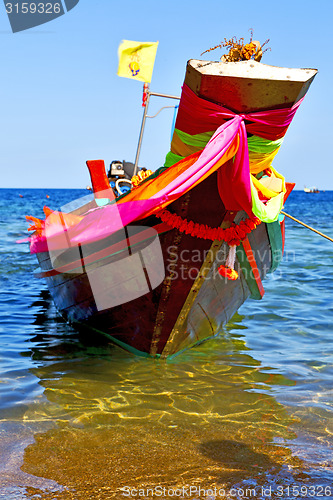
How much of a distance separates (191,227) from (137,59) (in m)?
3.28

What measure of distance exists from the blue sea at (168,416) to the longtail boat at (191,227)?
0.42m

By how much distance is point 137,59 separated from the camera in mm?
6441

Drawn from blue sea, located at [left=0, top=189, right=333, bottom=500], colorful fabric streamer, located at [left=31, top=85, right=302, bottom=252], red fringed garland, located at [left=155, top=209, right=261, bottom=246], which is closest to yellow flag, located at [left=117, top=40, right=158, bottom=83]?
colorful fabric streamer, located at [left=31, top=85, right=302, bottom=252]

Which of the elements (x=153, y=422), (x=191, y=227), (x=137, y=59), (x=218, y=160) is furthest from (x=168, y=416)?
(x=137, y=59)

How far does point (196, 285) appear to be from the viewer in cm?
452

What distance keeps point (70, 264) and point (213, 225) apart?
174 centimetres

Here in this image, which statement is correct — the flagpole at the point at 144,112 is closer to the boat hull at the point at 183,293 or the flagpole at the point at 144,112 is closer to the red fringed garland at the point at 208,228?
the boat hull at the point at 183,293

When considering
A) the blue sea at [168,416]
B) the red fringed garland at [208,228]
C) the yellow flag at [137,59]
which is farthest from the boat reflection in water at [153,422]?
the yellow flag at [137,59]

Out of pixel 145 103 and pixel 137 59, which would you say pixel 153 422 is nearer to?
pixel 137 59

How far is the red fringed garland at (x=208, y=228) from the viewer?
4.17 meters

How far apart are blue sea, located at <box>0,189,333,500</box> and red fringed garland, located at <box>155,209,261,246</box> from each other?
137 cm

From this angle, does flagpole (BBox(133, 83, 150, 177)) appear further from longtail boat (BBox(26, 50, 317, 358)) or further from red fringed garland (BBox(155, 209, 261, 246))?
red fringed garland (BBox(155, 209, 261, 246))

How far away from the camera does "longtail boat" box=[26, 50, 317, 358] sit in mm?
3393

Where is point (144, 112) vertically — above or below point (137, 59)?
below
